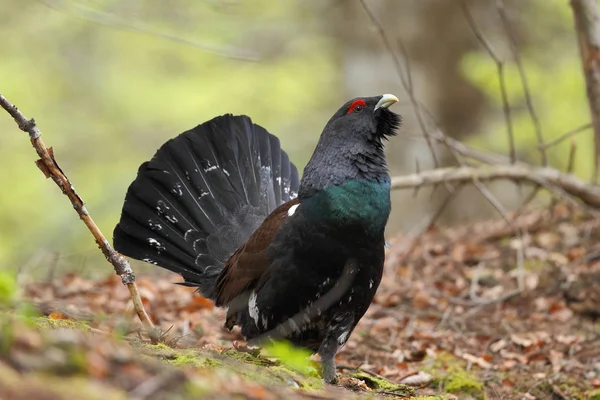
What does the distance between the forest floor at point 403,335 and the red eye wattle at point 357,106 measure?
1742mm

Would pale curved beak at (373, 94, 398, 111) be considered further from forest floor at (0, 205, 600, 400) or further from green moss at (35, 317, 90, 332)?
green moss at (35, 317, 90, 332)

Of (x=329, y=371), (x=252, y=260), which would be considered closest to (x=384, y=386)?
(x=329, y=371)

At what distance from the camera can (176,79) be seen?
1631cm

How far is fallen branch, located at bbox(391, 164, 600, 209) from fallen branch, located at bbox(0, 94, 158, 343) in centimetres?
416

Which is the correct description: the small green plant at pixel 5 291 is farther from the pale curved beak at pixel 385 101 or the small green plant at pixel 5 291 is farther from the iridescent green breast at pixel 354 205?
the pale curved beak at pixel 385 101

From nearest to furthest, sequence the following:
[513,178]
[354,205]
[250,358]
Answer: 1. [250,358]
2. [354,205]
3. [513,178]

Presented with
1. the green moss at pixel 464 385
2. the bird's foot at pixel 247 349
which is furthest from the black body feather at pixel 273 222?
the green moss at pixel 464 385

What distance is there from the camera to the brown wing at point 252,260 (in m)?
4.63

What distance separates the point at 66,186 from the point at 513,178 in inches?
218

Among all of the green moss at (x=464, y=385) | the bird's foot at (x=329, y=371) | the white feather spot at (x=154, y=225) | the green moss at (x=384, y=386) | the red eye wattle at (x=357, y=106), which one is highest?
the red eye wattle at (x=357, y=106)

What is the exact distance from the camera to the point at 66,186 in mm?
3982

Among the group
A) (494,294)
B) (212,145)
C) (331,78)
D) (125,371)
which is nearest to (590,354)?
(494,294)

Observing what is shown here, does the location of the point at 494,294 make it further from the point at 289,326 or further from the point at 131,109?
the point at 131,109

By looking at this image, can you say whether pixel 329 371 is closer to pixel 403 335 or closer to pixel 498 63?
pixel 403 335
